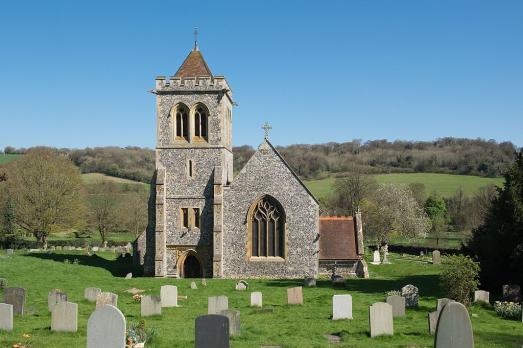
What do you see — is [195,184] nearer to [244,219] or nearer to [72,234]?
[244,219]

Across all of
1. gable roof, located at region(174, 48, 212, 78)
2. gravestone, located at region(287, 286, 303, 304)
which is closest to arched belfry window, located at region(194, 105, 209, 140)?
gable roof, located at region(174, 48, 212, 78)

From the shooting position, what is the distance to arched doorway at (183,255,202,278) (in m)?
34.9

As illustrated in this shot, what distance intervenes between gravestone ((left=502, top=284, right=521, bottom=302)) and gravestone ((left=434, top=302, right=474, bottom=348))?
13.7 meters

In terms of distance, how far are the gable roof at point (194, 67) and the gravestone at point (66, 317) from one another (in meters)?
21.7

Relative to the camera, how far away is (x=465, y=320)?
11102 millimetres

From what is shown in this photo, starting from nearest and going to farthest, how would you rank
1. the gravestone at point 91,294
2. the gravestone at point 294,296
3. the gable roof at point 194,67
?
1. the gravestone at point 294,296
2. the gravestone at point 91,294
3. the gable roof at point 194,67

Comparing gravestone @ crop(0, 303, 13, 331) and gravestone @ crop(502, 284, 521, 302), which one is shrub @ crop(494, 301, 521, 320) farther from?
gravestone @ crop(0, 303, 13, 331)

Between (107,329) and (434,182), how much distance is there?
90572 millimetres

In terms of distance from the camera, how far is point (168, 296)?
2231 cm

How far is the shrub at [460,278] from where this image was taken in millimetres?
22156

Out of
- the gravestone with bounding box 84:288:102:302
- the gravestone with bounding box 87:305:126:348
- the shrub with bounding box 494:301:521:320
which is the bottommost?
the shrub with bounding box 494:301:521:320

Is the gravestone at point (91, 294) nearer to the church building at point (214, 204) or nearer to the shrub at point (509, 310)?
the church building at point (214, 204)

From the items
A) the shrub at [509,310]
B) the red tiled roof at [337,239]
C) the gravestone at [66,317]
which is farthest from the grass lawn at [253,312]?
the red tiled roof at [337,239]

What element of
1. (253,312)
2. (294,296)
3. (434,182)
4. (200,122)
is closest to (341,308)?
(253,312)
